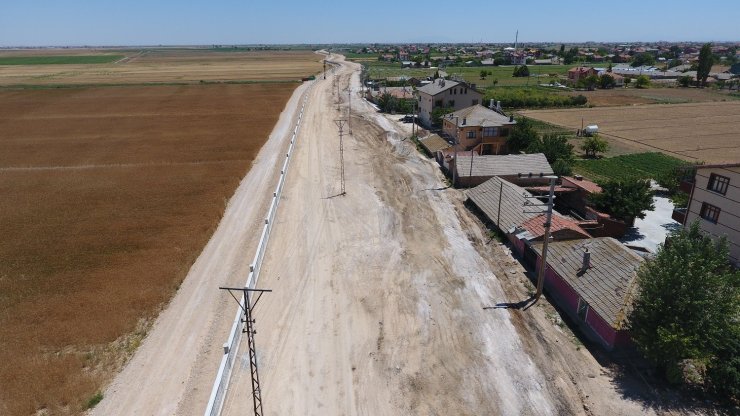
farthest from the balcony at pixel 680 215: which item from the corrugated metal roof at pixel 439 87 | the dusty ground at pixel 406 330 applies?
the corrugated metal roof at pixel 439 87

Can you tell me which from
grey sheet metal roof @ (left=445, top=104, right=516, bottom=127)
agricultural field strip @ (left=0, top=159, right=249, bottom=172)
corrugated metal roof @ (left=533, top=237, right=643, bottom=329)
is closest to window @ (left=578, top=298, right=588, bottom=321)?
corrugated metal roof @ (left=533, top=237, right=643, bottom=329)

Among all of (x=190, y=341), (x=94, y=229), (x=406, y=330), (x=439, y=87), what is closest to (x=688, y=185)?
(x=406, y=330)

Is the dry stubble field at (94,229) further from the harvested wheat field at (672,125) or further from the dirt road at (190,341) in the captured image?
the harvested wheat field at (672,125)

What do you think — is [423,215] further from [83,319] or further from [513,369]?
[83,319]

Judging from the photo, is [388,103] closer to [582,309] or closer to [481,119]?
[481,119]

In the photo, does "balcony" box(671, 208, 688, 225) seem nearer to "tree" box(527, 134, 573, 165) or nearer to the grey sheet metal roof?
"tree" box(527, 134, 573, 165)
